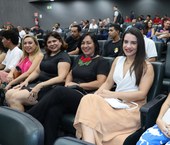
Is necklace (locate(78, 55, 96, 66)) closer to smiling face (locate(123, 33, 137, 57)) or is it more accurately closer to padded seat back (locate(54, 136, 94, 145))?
smiling face (locate(123, 33, 137, 57))

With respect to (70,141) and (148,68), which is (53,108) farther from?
(70,141)

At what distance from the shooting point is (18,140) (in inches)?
39.6

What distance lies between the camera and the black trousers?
7.18 ft

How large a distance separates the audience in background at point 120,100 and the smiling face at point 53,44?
0.80 m

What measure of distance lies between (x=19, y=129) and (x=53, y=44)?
2014 millimetres

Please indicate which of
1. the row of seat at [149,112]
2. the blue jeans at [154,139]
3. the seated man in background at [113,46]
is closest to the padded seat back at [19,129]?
the blue jeans at [154,139]

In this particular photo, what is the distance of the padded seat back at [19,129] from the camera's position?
0.95m

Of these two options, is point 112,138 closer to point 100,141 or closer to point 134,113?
point 100,141

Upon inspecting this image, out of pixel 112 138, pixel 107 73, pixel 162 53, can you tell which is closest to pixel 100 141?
pixel 112 138

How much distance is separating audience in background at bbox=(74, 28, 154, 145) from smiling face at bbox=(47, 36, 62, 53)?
0.80 metres

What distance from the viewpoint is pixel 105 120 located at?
1923 millimetres

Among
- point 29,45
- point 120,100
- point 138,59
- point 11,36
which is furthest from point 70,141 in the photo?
point 11,36

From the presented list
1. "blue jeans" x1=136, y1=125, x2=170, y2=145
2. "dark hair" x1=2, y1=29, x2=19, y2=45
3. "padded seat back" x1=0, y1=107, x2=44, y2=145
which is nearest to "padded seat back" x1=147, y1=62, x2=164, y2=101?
"blue jeans" x1=136, y1=125, x2=170, y2=145

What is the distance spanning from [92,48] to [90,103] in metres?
0.95
